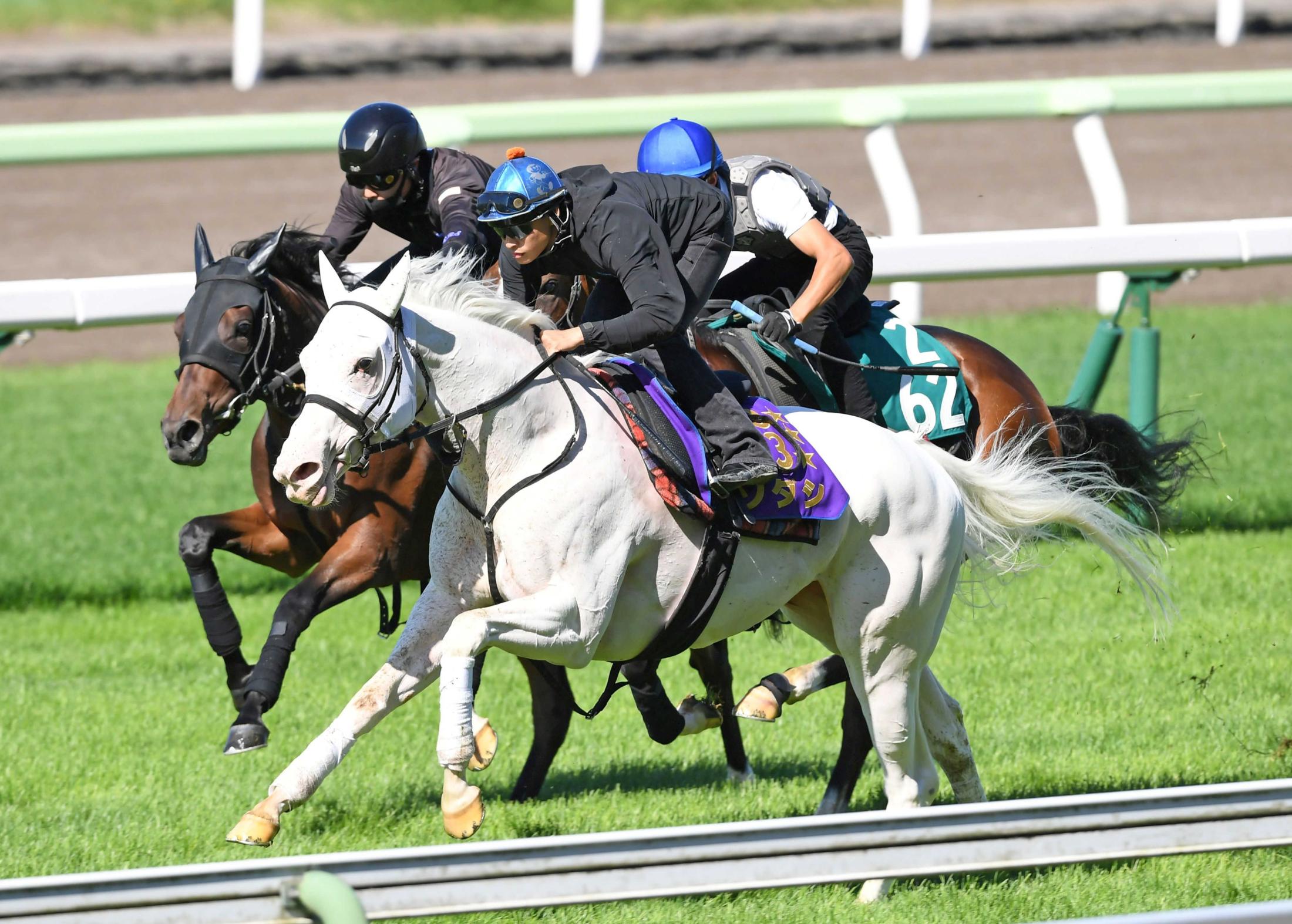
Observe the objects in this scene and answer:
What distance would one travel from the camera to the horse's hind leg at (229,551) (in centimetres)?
574

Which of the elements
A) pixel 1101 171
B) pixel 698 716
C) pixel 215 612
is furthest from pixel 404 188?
pixel 1101 171

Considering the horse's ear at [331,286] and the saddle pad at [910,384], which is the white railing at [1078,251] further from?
the horse's ear at [331,286]

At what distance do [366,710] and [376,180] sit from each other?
7.05ft

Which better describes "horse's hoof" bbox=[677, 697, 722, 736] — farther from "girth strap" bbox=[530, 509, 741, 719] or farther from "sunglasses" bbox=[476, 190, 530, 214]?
"sunglasses" bbox=[476, 190, 530, 214]

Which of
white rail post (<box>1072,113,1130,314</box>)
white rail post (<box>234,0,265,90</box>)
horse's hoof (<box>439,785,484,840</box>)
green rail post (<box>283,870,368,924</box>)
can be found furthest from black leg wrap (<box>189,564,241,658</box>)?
white rail post (<box>234,0,265,90</box>)

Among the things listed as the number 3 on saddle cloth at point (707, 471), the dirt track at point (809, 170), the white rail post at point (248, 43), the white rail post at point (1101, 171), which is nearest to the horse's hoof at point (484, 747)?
the number 3 on saddle cloth at point (707, 471)

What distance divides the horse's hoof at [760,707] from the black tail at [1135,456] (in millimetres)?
1510

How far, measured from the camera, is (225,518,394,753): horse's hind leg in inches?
204

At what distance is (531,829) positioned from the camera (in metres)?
5.35

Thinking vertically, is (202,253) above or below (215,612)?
above

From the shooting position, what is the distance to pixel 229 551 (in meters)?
5.87

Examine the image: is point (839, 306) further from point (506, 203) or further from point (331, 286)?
point (331, 286)

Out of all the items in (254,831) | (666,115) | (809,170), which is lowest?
(254,831)

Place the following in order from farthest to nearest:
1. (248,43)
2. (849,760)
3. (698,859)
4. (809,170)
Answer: (248,43)
(809,170)
(849,760)
(698,859)
